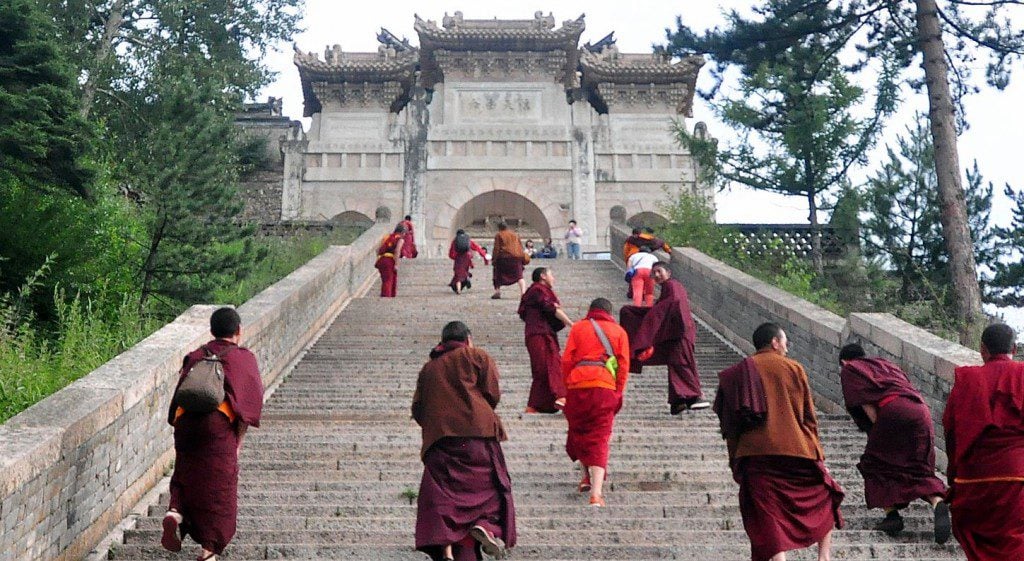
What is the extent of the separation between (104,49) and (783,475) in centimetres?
1751

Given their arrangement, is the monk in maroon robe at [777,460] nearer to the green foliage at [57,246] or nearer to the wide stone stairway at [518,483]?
the wide stone stairway at [518,483]

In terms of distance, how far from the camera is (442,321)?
13.2 metres

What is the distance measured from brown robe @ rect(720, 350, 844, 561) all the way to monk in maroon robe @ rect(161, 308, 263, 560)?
8.55 ft

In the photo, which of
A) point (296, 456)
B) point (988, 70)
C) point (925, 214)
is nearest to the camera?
point (296, 456)

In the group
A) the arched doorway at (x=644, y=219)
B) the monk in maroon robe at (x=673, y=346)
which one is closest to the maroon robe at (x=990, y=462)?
the monk in maroon robe at (x=673, y=346)

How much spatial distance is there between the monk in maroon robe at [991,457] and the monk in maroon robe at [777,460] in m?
0.63

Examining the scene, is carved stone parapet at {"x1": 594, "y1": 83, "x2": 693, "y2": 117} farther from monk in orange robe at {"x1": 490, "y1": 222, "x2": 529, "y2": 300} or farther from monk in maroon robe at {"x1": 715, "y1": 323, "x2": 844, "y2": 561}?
monk in maroon robe at {"x1": 715, "y1": 323, "x2": 844, "y2": 561}

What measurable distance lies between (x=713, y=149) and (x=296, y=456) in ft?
41.8

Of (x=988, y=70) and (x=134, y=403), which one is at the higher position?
(x=988, y=70)

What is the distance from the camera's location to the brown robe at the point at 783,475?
209 inches

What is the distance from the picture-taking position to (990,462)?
5.16 metres

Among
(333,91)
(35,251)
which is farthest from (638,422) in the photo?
(333,91)

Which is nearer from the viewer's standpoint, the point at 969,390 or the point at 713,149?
the point at 969,390

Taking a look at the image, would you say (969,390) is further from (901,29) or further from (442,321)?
(901,29)
